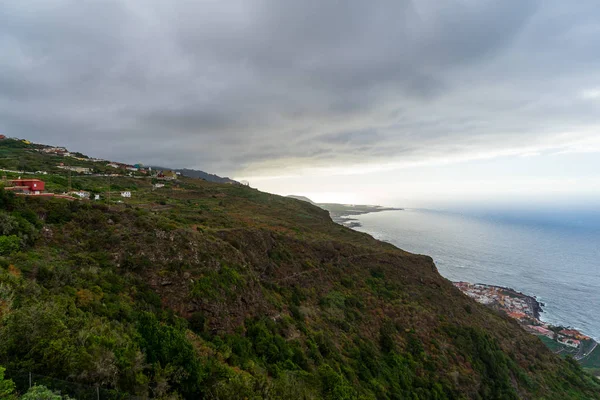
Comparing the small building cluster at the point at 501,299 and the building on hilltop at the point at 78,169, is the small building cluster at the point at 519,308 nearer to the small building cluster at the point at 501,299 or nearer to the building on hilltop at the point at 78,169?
the small building cluster at the point at 501,299

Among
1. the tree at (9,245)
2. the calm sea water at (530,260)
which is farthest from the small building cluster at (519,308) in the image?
the tree at (9,245)

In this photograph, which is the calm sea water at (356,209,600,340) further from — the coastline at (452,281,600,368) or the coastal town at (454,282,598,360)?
the coastal town at (454,282,598,360)

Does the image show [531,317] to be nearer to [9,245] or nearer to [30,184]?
[9,245]

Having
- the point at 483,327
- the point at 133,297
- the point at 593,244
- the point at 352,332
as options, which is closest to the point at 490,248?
the point at 593,244

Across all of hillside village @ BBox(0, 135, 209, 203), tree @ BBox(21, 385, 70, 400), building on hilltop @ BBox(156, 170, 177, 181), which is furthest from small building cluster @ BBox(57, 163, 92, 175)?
tree @ BBox(21, 385, 70, 400)

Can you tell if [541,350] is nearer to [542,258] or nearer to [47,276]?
[47,276]

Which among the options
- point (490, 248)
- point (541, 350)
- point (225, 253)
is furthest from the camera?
point (490, 248)
